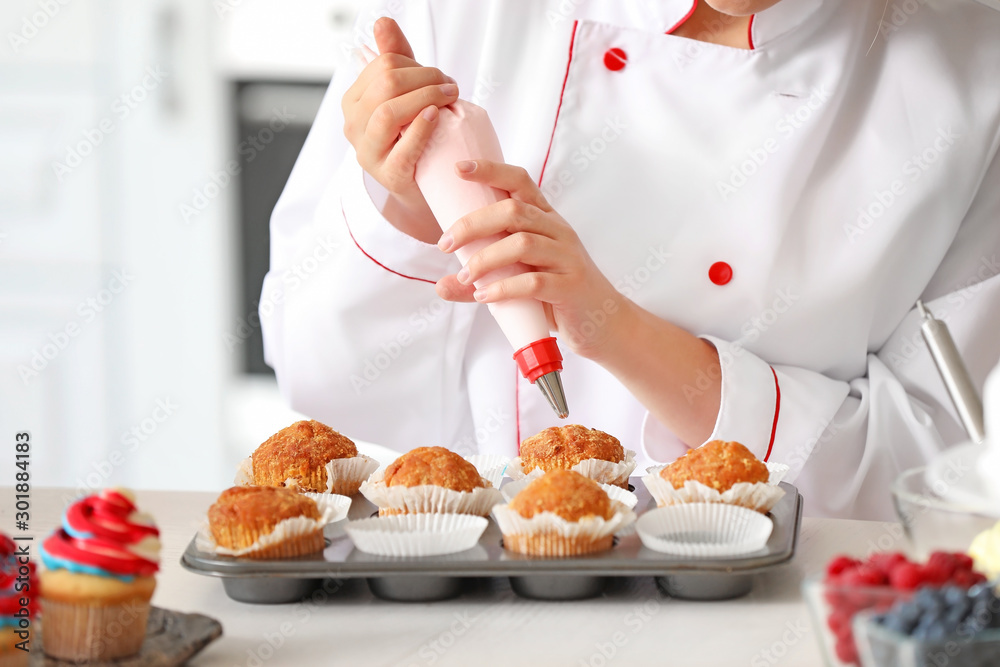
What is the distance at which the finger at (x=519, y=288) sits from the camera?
104cm

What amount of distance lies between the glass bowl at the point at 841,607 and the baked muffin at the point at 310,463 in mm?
627

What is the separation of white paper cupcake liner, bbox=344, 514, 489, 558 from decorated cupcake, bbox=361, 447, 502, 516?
0.18ft

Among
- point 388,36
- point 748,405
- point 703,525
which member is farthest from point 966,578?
point 388,36

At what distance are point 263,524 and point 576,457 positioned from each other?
0.38 metres

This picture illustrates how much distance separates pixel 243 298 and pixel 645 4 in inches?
79.8

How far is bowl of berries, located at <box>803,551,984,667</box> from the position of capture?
0.58 meters

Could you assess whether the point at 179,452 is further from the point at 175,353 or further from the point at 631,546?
the point at 631,546

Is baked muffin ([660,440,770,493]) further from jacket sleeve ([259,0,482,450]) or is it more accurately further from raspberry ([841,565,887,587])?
jacket sleeve ([259,0,482,450])

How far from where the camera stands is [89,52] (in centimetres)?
299

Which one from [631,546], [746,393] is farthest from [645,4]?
[631,546]

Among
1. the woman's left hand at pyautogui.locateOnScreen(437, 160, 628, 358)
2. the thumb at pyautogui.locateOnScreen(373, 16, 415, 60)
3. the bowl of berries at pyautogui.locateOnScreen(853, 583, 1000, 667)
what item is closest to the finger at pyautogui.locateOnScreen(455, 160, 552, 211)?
the woman's left hand at pyautogui.locateOnScreen(437, 160, 628, 358)

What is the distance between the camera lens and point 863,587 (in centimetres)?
59

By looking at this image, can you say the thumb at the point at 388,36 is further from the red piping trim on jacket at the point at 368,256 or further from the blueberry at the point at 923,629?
the blueberry at the point at 923,629

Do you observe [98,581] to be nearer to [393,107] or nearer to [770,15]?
[393,107]
